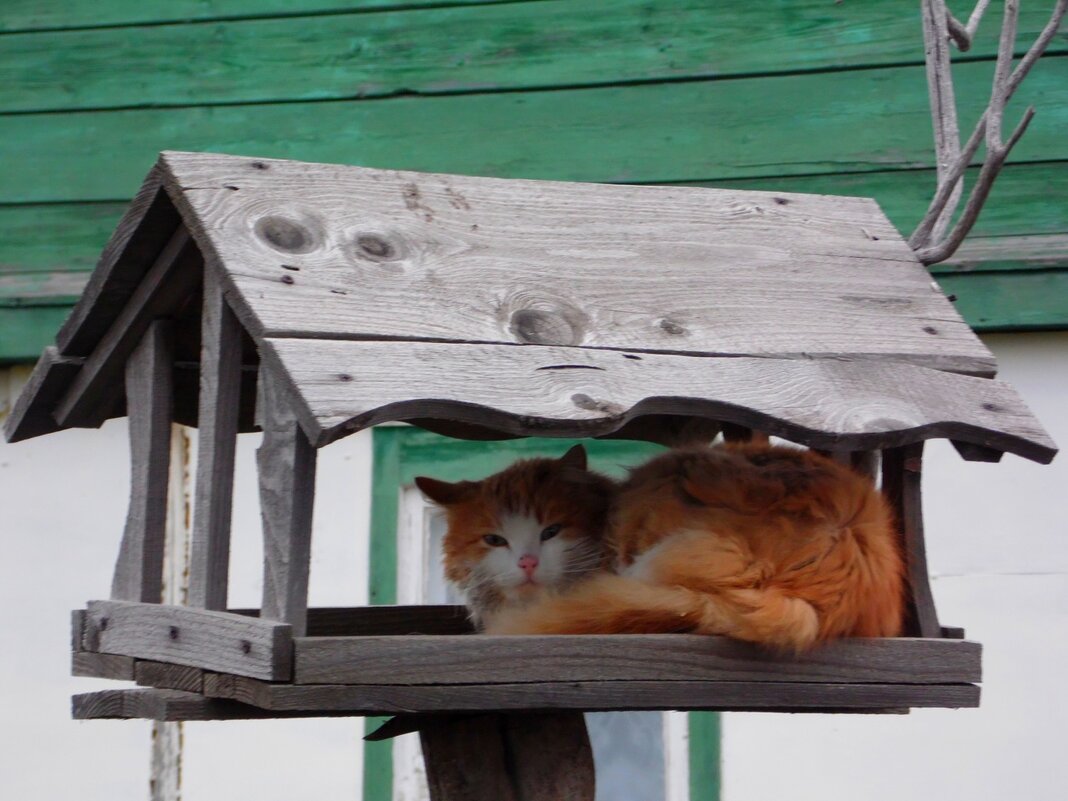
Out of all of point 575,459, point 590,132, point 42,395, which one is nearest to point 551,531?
point 575,459

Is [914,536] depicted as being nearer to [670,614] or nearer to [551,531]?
[670,614]

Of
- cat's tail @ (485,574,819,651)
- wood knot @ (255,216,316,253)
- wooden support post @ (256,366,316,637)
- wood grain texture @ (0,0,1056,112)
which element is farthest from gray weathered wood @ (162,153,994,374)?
wood grain texture @ (0,0,1056,112)

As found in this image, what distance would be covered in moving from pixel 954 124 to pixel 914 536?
89 centimetres

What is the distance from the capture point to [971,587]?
10.6ft

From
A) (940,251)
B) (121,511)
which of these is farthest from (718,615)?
(121,511)

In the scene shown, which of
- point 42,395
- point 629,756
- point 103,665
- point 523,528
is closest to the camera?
point 103,665

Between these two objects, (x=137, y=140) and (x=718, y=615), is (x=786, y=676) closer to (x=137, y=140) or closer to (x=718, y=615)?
(x=718, y=615)

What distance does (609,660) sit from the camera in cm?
179

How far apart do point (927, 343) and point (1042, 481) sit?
4.52 feet

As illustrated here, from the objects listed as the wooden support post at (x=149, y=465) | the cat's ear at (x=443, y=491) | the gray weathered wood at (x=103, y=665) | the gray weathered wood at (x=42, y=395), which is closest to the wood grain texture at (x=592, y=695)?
the gray weathered wood at (x=103, y=665)

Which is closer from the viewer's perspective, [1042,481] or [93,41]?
[1042,481]

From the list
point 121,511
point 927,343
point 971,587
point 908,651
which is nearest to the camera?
point 908,651

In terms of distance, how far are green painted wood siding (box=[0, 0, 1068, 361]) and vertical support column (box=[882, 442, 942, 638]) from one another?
135 cm

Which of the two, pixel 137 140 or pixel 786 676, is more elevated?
pixel 137 140
